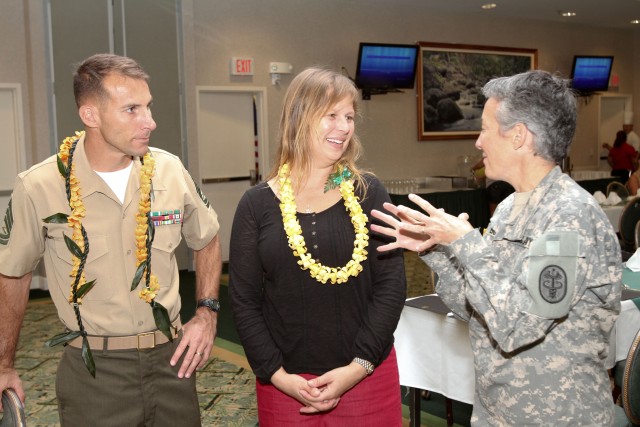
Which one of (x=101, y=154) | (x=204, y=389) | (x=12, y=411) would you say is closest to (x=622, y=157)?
(x=204, y=389)

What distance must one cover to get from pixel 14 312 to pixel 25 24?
623cm

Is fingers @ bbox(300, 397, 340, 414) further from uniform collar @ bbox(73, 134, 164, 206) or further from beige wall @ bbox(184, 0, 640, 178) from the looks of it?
beige wall @ bbox(184, 0, 640, 178)

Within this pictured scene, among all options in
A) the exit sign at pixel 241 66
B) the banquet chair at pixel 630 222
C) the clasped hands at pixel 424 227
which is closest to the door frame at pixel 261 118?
the exit sign at pixel 241 66

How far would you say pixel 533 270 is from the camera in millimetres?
1542

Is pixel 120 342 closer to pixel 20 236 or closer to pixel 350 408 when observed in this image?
pixel 20 236

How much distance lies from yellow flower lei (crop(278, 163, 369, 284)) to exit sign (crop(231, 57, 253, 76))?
7.39 meters

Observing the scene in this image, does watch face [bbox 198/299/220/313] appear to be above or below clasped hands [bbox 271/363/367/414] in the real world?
above

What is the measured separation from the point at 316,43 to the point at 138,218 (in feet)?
26.8

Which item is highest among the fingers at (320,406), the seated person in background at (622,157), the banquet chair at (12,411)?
the seated person in background at (622,157)

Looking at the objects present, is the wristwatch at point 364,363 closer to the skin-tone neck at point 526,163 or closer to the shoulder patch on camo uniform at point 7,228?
the skin-tone neck at point 526,163

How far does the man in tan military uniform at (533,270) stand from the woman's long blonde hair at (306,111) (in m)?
0.36

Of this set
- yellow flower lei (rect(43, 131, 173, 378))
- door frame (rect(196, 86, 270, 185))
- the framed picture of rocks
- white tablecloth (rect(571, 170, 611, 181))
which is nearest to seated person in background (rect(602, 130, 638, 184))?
white tablecloth (rect(571, 170, 611, 181))

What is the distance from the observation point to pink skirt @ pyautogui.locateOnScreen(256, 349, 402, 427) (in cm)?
205

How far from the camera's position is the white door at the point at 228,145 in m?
9.23
